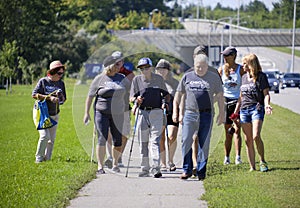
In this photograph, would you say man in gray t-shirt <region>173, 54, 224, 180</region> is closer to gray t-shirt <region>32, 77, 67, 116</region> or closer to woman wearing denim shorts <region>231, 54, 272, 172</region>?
woman wearing denim shorts <region>231, 54, 272, 172</region>

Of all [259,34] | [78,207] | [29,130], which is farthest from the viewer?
[259,34]

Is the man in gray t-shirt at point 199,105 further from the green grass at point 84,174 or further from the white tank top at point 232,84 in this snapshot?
the white tank top at point 232,84

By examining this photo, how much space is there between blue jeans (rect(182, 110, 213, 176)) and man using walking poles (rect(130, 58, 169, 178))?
1.92ft

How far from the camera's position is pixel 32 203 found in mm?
9352

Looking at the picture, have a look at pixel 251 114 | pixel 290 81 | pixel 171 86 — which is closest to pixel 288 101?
pixel 290 81

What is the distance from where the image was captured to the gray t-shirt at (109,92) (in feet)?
40.9

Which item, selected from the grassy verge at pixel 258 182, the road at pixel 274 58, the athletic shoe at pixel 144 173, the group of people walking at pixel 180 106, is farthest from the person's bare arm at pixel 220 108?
the road at pixel 274 58

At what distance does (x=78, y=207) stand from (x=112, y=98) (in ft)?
12.1

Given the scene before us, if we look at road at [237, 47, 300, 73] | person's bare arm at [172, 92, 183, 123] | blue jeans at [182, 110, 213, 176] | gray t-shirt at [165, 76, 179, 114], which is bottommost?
road at [237, 47, 300, 73]

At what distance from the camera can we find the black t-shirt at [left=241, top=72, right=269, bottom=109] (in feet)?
40.0

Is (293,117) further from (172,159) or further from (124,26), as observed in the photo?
(124,26)

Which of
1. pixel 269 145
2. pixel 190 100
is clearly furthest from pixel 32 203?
pixel 269 145

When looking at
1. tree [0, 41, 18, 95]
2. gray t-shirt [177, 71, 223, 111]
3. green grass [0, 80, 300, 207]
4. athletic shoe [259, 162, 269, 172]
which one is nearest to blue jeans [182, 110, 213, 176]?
gray t-shirt [177, 71, 223, 111]

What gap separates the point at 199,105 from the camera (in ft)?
38.4
